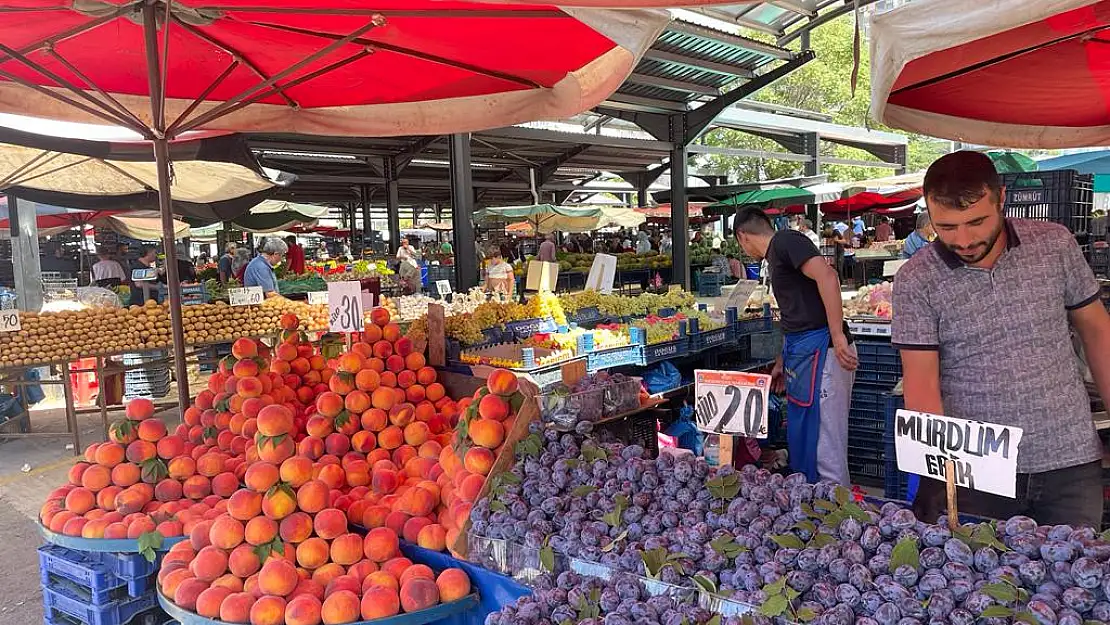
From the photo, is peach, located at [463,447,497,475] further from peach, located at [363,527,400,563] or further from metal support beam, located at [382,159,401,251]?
metal support beam, located at [382,159,401,251]

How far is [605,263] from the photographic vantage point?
278 inches

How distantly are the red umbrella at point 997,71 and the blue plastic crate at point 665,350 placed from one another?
249 cm

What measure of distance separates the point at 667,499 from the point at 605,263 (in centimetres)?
544

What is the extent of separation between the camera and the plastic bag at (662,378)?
210 inches

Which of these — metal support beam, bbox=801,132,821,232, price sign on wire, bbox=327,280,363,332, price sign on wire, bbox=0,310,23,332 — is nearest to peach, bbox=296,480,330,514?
price sign on wire, bbox=327,280,363,332

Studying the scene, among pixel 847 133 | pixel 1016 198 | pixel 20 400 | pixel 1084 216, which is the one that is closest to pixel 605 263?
pixel 1016 198

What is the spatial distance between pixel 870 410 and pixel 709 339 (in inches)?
61.0

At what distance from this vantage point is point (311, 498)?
2.11 metres

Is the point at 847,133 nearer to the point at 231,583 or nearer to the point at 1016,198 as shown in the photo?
the point at 1016,198

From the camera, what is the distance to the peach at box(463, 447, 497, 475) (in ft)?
7.02

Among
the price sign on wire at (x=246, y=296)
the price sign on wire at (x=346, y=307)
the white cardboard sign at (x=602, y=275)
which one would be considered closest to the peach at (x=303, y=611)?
the price sign on wire at (x=346, y=307)

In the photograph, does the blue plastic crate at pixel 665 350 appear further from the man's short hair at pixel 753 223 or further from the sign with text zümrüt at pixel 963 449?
the sign with text zümrüt at pixel 963 449

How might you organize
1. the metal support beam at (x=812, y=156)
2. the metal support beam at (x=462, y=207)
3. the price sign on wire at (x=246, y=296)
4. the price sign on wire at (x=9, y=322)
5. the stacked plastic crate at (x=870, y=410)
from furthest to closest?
1. the metal support beam at (x=812, y=156)
2. the metal support beam at (x=462, y=207)
3. the price sign on wire at (x=246, y=296)
4. the price sign on wire at (x=9, y=322)
5. the stacked plastic crate at (x=870, y=410)

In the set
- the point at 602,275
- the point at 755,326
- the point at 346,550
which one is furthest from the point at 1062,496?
the point at 602,275
